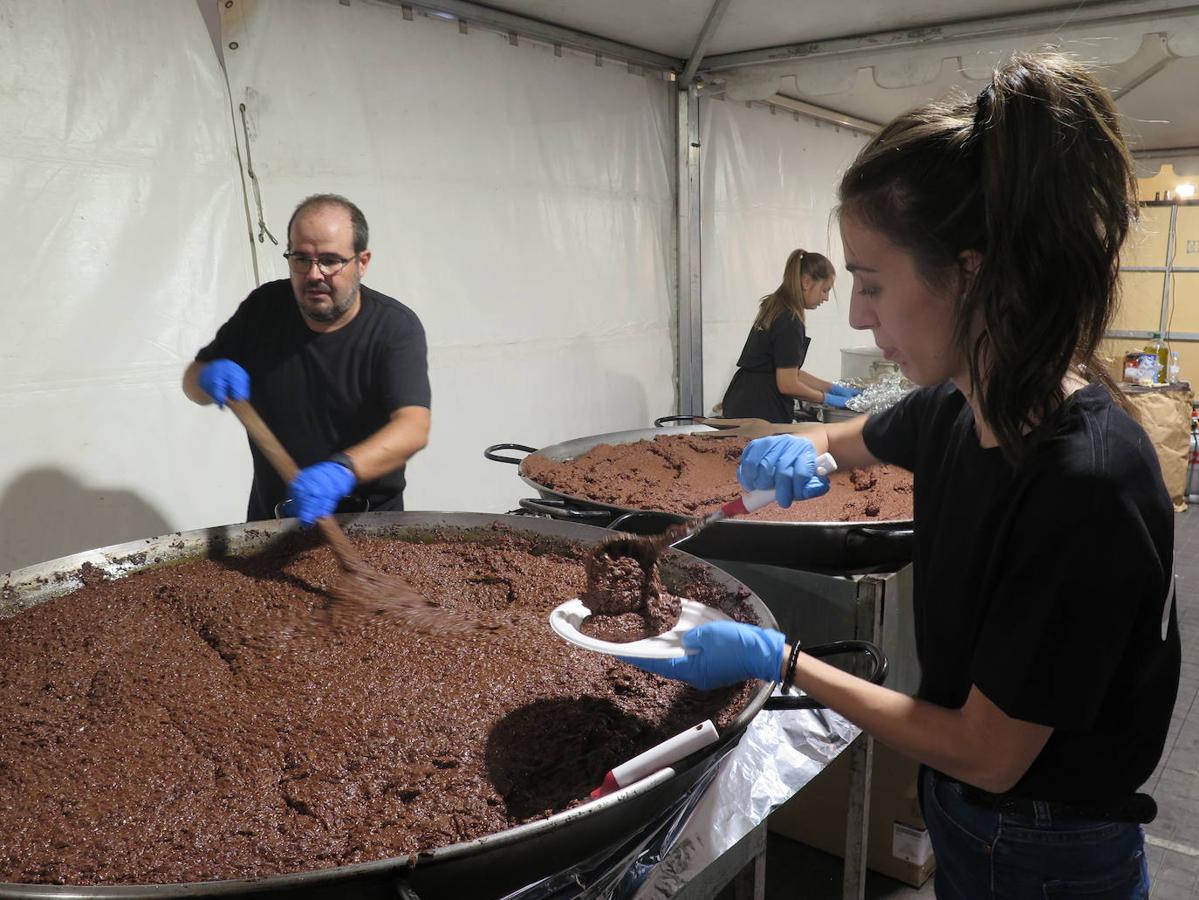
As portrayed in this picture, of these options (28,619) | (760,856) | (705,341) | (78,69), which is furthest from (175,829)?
(705,341)

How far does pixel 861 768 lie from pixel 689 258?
10.7ft

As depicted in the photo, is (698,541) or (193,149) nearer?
(698,541)

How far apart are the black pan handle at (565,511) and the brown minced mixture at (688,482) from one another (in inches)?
2.3

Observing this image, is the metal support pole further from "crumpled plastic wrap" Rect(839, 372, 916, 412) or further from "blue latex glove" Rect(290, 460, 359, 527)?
"crumpled plastic wrap" Rect(839, 372, 916, 412)

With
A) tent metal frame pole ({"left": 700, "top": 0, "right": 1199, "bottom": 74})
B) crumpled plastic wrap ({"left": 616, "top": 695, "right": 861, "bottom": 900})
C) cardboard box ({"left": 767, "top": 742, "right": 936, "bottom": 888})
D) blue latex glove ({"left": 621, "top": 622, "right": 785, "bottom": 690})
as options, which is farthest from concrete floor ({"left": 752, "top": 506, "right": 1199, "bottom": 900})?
tent metal frame pole ({"left": 700, "top": 0, "right": 1199, "bottom": 74})

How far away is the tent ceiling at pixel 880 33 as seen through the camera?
120 inches

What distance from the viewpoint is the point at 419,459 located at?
3.17 metres

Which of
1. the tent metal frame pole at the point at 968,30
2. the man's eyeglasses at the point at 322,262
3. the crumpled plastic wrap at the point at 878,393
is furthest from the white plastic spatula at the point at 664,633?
the tent metal frame pole at the point at 968,30

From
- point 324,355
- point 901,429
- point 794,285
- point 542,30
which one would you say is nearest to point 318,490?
point 324,355

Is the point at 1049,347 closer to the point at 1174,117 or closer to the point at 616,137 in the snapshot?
the point at 616,137

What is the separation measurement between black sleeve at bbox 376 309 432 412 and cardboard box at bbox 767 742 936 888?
1407 millimetres

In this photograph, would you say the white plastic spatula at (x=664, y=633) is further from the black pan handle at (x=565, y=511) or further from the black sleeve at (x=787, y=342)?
the black sleeve at (x=787, y=342)

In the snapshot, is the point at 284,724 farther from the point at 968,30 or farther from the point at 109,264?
the point at 968,30

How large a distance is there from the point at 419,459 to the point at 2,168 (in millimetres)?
1562
